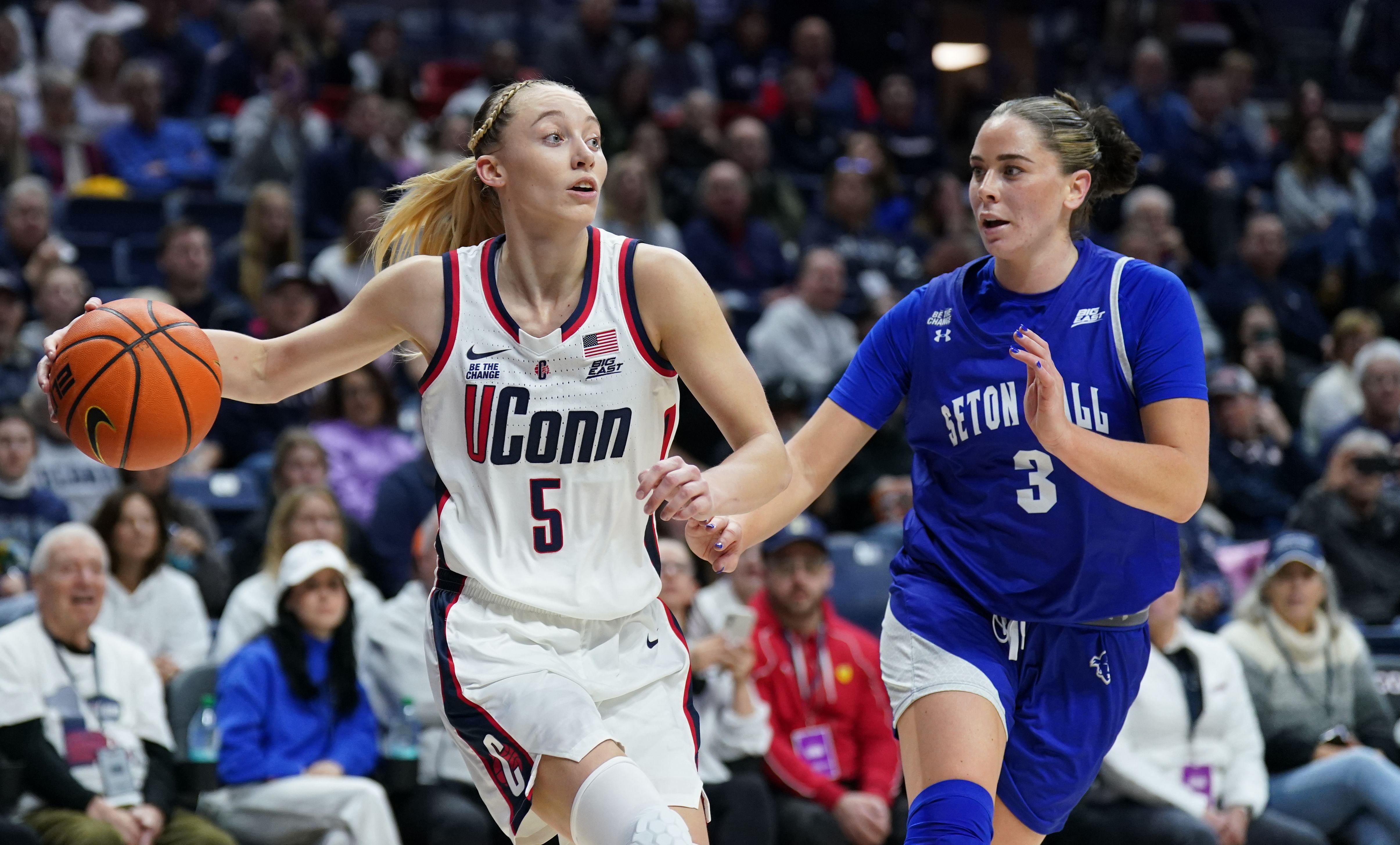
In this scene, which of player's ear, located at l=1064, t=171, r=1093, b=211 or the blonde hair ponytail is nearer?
player's ear, located at l=1064, t=171, r=1093, b=211

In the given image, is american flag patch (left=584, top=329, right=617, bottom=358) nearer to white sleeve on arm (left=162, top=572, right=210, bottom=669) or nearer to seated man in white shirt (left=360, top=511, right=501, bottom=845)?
seated man in white shirt (left=360, top=511, right=501, bottom=845)

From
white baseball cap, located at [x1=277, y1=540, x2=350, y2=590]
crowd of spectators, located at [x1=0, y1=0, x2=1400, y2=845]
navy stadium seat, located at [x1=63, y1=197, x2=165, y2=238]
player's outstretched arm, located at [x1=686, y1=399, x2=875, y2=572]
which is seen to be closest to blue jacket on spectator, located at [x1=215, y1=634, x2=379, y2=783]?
crowd of spectators, located at [x1=0, y1=0, x2=1400, y2=845]

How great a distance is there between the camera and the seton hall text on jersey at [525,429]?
3395 millimetres

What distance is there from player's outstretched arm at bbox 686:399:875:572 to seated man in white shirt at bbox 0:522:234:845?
3224mm

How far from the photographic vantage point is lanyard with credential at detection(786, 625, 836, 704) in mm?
6734

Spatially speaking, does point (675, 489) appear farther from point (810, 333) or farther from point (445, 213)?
point (810, 333)

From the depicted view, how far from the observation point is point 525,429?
11.1ft

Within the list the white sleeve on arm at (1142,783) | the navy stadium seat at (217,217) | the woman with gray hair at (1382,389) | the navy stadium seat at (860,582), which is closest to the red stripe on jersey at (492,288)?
the white sleeve on arm at (1142,783)

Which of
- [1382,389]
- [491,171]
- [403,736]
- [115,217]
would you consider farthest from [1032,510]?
[115,217]

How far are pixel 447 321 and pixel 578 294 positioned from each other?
305 millimetres

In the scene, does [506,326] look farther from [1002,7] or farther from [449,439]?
[1002,7]

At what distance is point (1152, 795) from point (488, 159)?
14.2 ft

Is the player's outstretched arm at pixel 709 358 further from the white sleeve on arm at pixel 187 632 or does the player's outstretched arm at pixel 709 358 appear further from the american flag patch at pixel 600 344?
the white sleeve on arm at pixel 187 632

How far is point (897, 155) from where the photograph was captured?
13320mm
